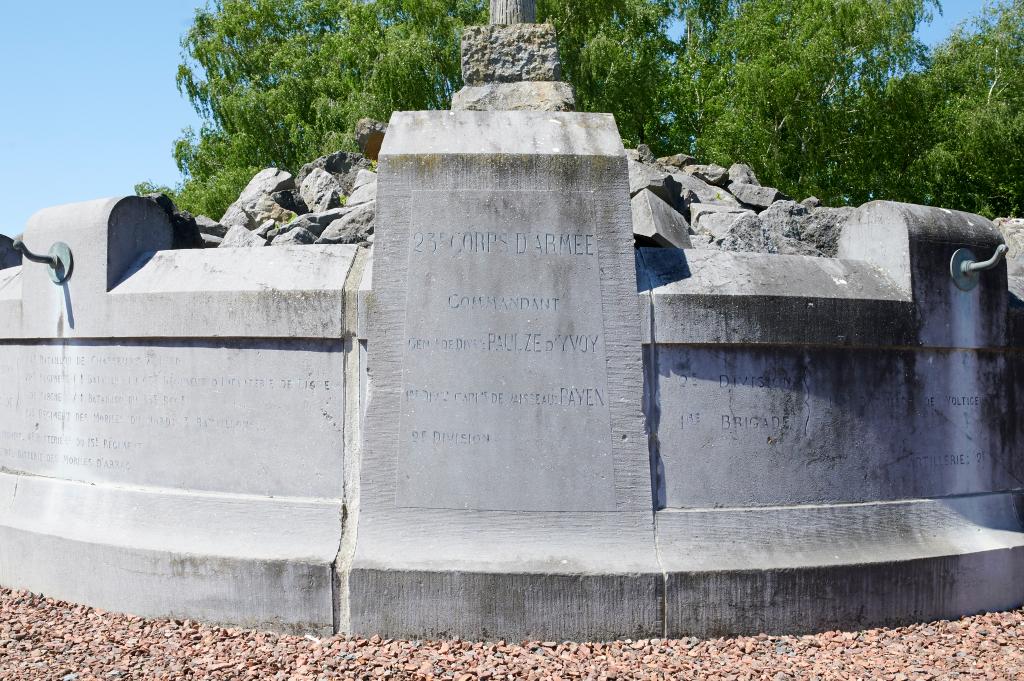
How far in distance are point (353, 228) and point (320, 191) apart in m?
3.19

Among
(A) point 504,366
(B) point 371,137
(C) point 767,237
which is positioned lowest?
(A) point 504,366

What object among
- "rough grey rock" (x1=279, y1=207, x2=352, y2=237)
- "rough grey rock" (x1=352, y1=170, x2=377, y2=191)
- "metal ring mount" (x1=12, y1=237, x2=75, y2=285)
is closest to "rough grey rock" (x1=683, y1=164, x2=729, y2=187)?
"rough grey rock" (x1=352, y1=170, x2=377, y2=191)

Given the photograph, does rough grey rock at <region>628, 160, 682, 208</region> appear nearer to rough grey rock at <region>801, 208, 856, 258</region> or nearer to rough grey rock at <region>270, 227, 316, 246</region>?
rough grey rock at <region>801, 208, 856, 258</region>

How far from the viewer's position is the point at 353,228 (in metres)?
7.11

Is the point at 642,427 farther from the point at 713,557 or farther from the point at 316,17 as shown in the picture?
the point at 316,17

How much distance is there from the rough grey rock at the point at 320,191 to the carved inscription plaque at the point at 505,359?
204 inches

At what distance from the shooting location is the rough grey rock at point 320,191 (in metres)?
9.69

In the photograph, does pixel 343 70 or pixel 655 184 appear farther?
pixel 343 70

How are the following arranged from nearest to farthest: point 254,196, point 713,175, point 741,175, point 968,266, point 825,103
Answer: point 968,266 < point 254,196 < point 713,175 < point 741,175 < point 825,103

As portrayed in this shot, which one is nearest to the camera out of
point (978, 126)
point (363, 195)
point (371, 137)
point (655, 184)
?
point (655, 184)

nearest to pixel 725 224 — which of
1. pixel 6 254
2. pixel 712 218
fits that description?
pixel 712 218

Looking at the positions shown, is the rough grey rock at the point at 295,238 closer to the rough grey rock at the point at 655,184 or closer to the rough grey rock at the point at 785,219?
the rough grey rock at the point at 655,184

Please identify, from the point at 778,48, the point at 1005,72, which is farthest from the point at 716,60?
the point at 1005,72

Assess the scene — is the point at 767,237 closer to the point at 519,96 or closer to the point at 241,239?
the point at 519,96
